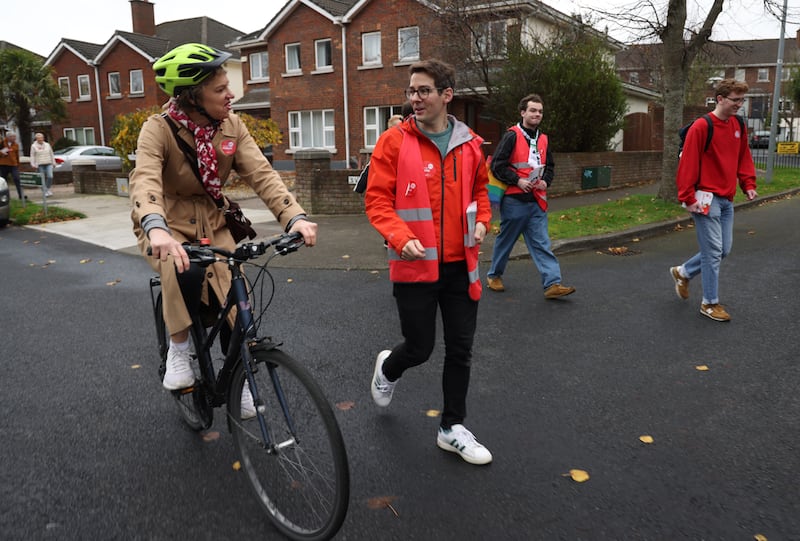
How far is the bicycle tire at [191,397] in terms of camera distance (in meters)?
3.48

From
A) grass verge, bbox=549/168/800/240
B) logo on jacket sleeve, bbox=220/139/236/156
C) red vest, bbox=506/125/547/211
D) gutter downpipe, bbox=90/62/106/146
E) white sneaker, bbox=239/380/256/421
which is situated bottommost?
grass verge, bbox=549/168/800/240

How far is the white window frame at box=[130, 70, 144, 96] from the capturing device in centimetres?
3862

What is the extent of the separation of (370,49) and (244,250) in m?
26.6

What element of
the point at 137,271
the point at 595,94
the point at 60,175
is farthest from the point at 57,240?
the point at 60,175

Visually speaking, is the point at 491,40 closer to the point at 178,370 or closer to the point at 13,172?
the point at 13,172

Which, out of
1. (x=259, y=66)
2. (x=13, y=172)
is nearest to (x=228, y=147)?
(x=13, y=172)

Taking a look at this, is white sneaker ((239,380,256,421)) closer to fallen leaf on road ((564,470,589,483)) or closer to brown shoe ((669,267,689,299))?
fallen leaf on road ((564,470,589,483))

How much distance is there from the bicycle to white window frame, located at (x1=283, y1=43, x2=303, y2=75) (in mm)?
28239

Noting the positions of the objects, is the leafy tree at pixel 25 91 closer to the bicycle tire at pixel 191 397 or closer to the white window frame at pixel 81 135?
the white window frame at pixel 81 135

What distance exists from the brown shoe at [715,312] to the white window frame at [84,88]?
4225 centimetres

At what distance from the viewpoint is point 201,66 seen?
9.78ft

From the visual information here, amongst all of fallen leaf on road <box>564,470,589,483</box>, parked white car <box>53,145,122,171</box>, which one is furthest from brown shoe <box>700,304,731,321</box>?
parked white car <box>53,145,122,171</box>

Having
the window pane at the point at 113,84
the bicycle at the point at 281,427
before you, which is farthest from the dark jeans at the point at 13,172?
the window pane at the point at 113,84

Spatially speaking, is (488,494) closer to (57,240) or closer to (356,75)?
(57,240)
